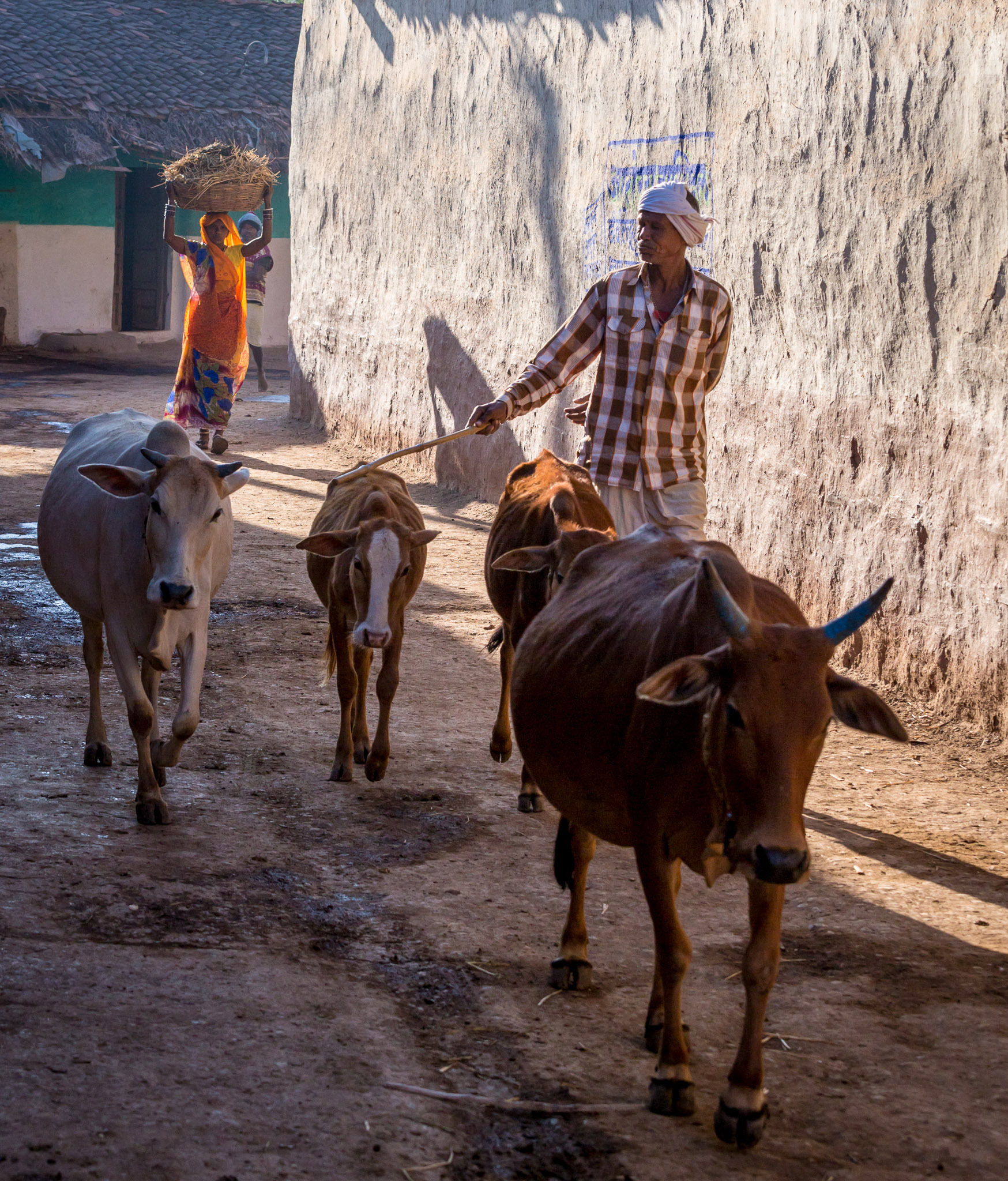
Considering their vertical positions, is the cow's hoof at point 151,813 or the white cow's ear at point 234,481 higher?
the white cow's ear at point 234,481

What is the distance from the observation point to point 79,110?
60.7 ft

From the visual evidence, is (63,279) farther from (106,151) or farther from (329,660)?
(329,660)

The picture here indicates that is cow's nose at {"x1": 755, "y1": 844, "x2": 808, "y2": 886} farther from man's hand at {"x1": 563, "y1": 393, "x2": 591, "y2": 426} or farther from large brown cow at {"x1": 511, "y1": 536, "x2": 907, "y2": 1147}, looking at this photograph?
man's hand at {"x1": 563, "y1": 393, "x2": 591, "y2": 426}

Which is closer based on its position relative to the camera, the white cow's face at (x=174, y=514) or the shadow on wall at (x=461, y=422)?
the white cow's face at (x=174, y=514)

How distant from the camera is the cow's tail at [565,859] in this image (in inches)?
144

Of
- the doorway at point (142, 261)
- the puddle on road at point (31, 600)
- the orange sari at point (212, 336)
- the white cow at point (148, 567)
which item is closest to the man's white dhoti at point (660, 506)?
the white cow at point (148, 567)

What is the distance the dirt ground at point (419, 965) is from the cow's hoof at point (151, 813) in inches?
3.1

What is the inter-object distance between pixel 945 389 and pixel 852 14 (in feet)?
6.05

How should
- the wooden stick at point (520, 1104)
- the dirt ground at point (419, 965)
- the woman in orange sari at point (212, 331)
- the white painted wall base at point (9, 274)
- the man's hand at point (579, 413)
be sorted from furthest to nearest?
the white painted wall base at point (9, 274)
the woman in orange sari at point (212, 331)
the man's hand at point (579, 413)
the wooden stick at point (520, 1104)
the dirt ground at point (419, 965)

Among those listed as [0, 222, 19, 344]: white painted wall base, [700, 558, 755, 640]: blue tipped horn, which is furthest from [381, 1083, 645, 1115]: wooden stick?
[0, 222, 19, 344]: white painted wall base

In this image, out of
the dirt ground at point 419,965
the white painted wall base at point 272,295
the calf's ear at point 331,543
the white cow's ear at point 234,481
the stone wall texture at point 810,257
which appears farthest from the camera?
the white painted wall base at point 272,295

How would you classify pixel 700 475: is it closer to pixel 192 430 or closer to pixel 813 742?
pixel 813 742

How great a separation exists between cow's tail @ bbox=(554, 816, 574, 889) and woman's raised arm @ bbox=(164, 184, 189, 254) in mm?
9440

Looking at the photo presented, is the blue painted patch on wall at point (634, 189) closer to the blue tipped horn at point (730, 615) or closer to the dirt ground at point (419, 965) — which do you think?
the dirt ground at point (419, 965)
